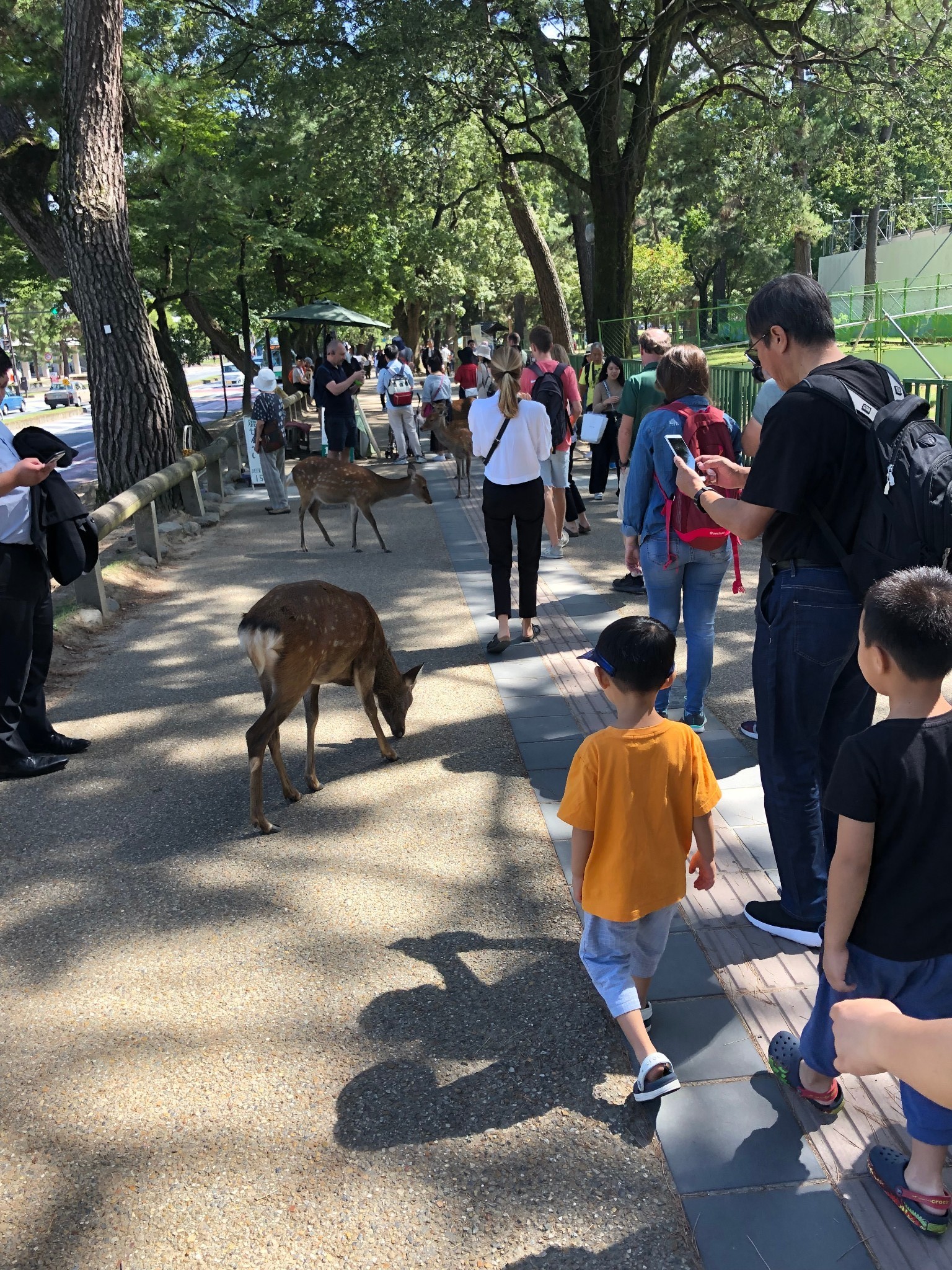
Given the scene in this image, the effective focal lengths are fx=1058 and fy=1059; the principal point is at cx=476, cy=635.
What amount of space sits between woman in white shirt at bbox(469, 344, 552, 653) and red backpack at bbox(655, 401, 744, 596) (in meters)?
1.78

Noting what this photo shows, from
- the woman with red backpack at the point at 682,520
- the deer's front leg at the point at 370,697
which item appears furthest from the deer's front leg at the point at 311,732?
the woman with red backpack at the point at 682,520

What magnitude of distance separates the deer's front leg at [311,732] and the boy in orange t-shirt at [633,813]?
8.24ft

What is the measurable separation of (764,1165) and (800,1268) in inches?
12.9

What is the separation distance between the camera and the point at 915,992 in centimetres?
255

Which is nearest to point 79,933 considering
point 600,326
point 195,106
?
point 600,326

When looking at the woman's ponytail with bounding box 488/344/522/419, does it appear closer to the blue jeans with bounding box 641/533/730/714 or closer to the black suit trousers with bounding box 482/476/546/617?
the black suit trousers with bounding box 482/476/546/617

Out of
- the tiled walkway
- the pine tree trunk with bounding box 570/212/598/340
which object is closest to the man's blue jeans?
the tiled walkway

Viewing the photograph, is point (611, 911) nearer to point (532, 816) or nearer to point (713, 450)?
point (532, 816)

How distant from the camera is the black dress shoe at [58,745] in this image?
5984mm

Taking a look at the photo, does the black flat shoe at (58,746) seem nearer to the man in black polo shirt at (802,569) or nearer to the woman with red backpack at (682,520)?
the woman with red backpack at (682,520)

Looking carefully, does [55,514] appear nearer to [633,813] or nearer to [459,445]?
[633,813]

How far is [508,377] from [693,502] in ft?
7.59

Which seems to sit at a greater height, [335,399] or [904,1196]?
[335,399]

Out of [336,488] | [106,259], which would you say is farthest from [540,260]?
[336,488]
